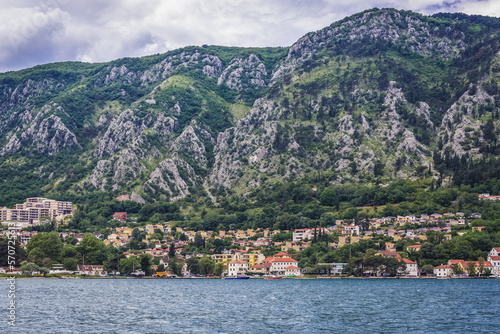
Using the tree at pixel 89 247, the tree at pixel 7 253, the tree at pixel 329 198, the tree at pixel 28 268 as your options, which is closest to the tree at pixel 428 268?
the tree at pixel 329 198

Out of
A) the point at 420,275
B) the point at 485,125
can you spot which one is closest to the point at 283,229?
the point at 420,275

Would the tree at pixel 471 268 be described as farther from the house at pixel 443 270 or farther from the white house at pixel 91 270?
the white house at pixel 91 270

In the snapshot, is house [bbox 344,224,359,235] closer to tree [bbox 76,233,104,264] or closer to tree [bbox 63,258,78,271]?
tree [bbox 76,233,104,264]

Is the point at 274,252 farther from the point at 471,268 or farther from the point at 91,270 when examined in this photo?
the point at 471,268

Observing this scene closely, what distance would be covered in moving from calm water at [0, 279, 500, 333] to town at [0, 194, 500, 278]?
3821 cm

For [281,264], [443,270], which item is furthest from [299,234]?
[443,270]

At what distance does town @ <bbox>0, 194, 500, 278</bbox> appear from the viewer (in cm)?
12500

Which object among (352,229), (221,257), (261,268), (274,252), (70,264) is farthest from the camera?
(352,229)

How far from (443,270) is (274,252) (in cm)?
5240

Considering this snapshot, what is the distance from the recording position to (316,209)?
184000 mm

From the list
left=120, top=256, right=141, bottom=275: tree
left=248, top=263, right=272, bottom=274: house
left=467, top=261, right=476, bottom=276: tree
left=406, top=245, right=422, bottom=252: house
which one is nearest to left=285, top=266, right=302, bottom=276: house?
left=248, top=263, right=272, bottom=274: house

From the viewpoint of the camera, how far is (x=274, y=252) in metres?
159

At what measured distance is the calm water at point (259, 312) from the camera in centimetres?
4894

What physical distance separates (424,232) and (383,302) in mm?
83970
